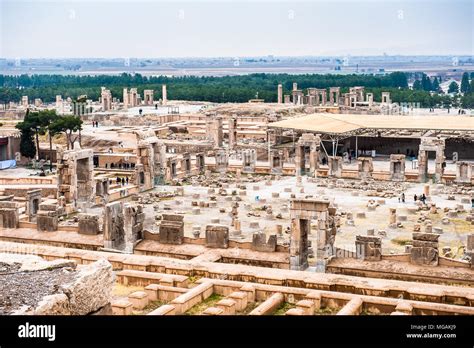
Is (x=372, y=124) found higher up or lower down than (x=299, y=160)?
higher up

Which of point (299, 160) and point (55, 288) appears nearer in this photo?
point (55, 288)

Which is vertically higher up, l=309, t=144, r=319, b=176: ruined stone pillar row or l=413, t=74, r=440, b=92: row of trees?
l=413, t=74, r=440, b=92: row of trees

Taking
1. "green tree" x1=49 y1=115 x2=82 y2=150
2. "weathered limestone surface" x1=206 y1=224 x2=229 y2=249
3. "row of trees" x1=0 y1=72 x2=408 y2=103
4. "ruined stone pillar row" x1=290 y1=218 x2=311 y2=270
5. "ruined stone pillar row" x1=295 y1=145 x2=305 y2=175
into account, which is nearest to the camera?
"ruined stone pillar row" x1=290 y1=218 x2=311 y2=270

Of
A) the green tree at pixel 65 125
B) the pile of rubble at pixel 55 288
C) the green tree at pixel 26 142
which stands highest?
the pile of rubble at pixel 55 288

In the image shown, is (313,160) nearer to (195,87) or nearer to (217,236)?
(217,236)

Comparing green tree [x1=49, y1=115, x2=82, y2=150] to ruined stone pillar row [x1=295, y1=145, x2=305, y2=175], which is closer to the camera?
ruined stone pillar row [x1=295, y1=145, x2=305, y2=175]

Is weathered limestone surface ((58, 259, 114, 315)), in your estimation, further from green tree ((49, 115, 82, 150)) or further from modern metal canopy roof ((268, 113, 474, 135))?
green tree ((49, 115, 82, 150))

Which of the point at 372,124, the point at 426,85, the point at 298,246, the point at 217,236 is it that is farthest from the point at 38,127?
the point at 426,85

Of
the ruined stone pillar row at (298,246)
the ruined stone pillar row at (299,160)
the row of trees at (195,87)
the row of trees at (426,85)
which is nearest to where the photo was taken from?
the ruined stone pillar row at (298,246)

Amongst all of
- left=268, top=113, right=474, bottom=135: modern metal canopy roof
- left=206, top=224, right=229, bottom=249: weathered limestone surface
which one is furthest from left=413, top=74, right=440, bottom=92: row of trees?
left=206, top=224, right=229, bottom=249: weathered limestone surface

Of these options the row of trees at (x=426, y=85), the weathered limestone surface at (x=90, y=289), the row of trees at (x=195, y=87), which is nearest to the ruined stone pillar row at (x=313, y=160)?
the weathered limestone surface at (x=90, y=289)

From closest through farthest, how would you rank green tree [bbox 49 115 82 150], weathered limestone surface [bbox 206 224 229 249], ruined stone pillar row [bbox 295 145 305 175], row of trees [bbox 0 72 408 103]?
weathered limestone surface [bbox 206 224 229 249], ruined stone pillar row [bbox 295 145 305 175], green tree [bbox 49 115 82 150], row of trees [bbox 0 72 408 103]

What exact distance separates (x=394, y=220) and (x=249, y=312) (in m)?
20.0

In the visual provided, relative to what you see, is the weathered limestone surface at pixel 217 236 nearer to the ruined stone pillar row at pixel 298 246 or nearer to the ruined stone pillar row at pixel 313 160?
the ruined stone pillar row at pixel 298 246
